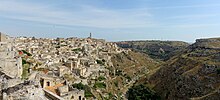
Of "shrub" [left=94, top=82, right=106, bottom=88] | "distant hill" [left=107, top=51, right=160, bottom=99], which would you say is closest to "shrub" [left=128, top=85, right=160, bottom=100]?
"distant hill" [left=107, top=51, right=160, bottom=99]

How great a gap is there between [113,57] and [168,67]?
31538 mm

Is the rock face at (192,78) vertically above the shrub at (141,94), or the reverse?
the rock face at (192,78)

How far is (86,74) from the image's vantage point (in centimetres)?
6103

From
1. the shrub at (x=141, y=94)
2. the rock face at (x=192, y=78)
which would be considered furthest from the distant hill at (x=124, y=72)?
the rock face at (x=192, y=78)

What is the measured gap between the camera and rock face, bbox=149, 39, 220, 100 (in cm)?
5598

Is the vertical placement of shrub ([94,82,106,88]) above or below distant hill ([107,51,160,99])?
above

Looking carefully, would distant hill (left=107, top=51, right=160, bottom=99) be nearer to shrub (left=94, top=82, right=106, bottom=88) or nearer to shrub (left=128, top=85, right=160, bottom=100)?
shrub (left=94, top=82, right=106, bottom=88)

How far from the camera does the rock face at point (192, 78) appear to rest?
5598 centimetres

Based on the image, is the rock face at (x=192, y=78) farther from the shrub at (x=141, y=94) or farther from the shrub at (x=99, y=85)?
the shrub at (x=99, y=85)

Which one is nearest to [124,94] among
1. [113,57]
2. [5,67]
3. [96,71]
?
[96,71]

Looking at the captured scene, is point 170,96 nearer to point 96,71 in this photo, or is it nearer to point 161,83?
point 161,83

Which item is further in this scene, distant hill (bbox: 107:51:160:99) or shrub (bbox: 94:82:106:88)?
distant hill (bbox: 107:51:160:99)

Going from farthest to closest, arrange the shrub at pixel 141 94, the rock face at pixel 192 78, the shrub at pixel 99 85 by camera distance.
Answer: the shrub at pixel 141 94 < the shrub at pixel 99 85 < the rock face at pixel 192 78

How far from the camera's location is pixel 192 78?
62406mm
